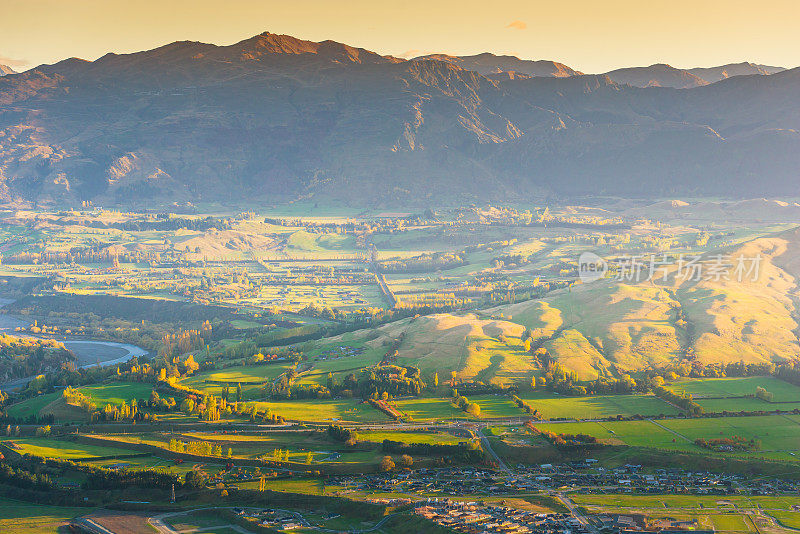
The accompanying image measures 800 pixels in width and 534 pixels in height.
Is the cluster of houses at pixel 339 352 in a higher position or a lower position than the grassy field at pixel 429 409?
higher

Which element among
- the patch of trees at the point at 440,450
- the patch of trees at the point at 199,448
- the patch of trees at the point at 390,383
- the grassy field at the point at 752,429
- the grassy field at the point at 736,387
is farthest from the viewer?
the patch of trees at the point at 390,383

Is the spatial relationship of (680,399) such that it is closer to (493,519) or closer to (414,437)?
(414,437)

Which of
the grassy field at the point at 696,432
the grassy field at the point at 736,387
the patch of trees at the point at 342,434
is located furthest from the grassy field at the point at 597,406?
the patch of trees at the point at 342,434

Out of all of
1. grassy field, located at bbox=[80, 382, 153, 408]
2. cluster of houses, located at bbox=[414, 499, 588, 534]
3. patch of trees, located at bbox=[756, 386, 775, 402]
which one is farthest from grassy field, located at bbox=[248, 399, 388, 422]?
patch of trees, located at bbox=[756, 386, 775, 402]

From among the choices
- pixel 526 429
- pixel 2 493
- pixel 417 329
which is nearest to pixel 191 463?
pixel 2 493

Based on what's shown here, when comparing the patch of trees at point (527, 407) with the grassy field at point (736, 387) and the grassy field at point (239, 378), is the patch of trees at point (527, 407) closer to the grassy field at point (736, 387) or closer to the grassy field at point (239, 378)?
the grassy field at point (736, 387)

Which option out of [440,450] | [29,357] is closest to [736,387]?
[440,450]
